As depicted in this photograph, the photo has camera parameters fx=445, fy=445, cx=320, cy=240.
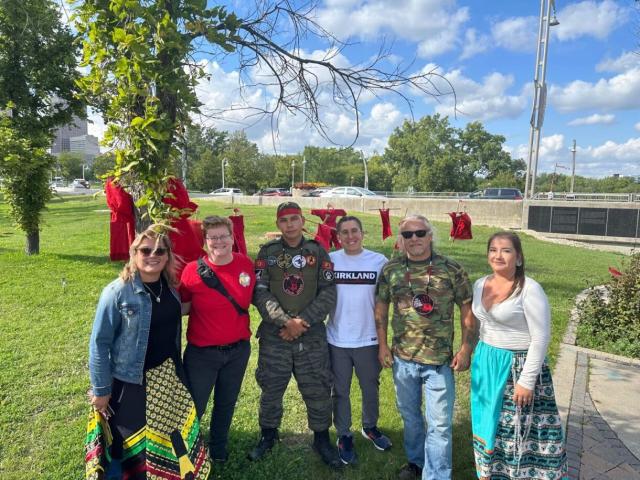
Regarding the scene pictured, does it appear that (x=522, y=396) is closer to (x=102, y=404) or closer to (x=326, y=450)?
(x=326, y=450)

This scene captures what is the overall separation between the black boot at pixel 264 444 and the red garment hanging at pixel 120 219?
1647 mm

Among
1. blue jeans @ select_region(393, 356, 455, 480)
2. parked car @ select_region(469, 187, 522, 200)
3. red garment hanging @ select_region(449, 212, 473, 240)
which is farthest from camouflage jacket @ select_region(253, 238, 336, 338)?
parked car @ select_region(469, 187, 522, 200)

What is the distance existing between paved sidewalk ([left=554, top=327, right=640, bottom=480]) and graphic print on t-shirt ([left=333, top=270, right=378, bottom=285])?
1953mm

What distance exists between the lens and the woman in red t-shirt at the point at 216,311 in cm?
277

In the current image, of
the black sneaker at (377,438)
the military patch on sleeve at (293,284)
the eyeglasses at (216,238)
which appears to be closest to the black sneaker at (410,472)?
the black sneaker at (377,438)

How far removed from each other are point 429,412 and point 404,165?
63872 millimetres

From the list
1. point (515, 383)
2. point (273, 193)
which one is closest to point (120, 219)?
point (515, 383)

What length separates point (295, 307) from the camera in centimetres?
303

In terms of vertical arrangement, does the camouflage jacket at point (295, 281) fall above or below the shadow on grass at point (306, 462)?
above

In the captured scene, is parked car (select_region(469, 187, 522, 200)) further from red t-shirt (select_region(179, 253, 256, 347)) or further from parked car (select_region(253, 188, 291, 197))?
red t-shirt (select_region(179, 253, 256, 347))

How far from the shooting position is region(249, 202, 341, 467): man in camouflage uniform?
119 inches

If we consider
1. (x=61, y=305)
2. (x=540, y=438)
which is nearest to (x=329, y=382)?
(x=540, y=438)

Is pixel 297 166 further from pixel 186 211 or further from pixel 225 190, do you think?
pixel 186 211

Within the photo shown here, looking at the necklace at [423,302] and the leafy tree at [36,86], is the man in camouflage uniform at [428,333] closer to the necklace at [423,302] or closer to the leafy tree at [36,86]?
the necklace at [423,302]
